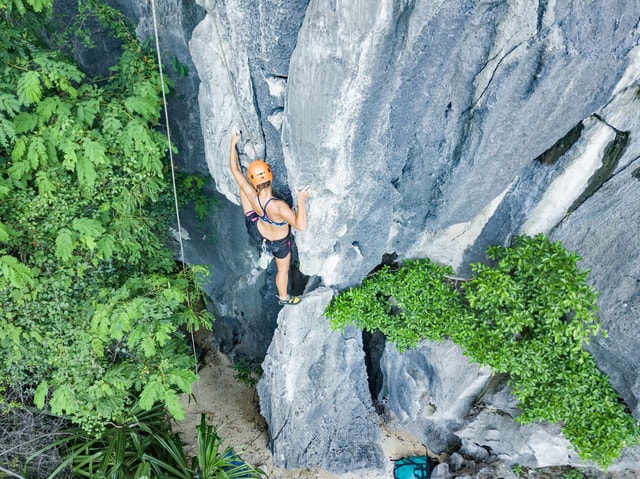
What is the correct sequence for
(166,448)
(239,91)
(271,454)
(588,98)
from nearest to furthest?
(588,98), (239,91), (166,448), (271,454)

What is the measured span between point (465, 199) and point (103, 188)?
14.1 ft

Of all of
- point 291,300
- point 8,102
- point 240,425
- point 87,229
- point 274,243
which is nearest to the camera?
point 8,102

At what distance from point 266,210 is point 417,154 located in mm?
1861

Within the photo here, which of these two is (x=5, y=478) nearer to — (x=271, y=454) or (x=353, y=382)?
(x=271, y=454)

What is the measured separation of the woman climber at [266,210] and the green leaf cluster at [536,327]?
1.80 meters

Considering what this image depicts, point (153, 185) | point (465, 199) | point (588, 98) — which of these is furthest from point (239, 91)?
point (588, 98)

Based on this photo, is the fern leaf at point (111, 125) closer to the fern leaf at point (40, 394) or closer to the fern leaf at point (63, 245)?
the fern leaf at point (63, 245)

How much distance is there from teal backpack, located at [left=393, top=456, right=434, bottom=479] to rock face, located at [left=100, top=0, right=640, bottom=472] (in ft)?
1.25

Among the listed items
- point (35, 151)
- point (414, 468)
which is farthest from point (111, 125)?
point (414, 468)

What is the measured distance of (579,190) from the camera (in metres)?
5.09

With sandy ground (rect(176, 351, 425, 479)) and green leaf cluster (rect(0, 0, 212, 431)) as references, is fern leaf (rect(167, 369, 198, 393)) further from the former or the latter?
sandy ground (rect(176, 351, 425, 479))

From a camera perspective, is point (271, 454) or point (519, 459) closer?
point (519, 459)

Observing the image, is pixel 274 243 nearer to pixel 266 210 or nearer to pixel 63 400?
pixel 266 210

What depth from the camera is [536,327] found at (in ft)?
17.6
